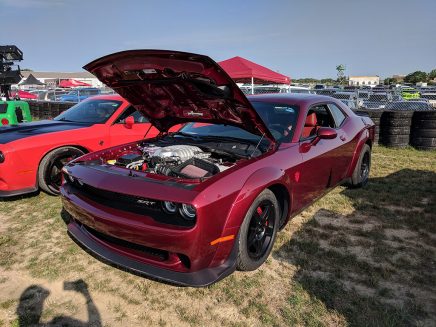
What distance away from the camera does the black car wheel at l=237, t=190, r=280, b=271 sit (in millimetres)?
2857

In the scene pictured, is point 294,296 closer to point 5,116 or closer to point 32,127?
point 32,127

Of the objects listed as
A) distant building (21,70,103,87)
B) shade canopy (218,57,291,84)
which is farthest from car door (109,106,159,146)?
distant building (21,70,103,87)

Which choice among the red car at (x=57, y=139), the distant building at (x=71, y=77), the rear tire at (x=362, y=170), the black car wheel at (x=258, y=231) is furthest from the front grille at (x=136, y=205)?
the distant building at (x=71, y=77)

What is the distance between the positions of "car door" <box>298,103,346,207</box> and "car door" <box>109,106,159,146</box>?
2430 millimetres

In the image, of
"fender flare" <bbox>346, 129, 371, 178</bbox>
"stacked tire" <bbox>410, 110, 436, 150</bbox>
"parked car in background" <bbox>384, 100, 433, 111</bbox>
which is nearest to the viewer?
"fender flare" <bbox>346, 129, 371, 178</bbox>

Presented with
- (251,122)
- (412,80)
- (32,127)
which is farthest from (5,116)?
(412,80)

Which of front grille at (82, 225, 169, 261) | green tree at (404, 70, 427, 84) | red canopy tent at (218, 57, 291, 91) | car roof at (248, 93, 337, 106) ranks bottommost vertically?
A: front grille at (82, 225, 169, 261)

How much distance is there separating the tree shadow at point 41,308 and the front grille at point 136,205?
2.30 feet

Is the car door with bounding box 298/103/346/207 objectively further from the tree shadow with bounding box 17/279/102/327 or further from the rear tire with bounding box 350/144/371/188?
the tree shadow with bounding box 17/279/102/327

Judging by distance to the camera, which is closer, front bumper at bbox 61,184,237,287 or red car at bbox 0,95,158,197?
front bumper at bbox 61,184,237,287

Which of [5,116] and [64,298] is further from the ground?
[5,116]

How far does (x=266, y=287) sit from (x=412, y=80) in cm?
7594

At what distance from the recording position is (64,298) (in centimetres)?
276

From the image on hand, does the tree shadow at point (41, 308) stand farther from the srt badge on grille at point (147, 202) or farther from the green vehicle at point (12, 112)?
the green vehicle at point (12, 112)
